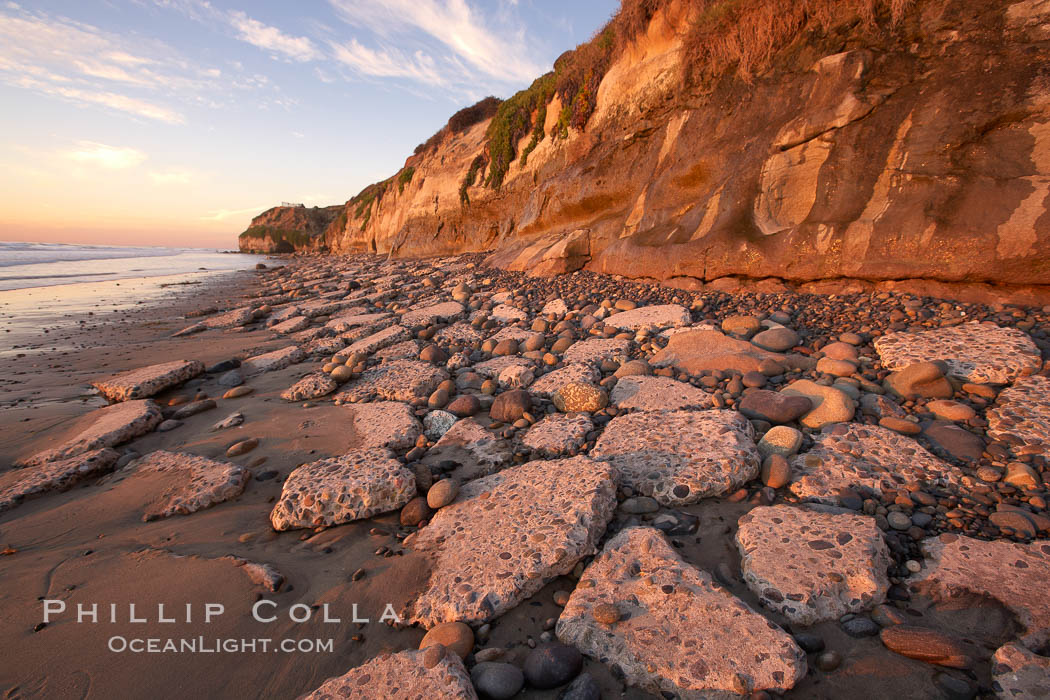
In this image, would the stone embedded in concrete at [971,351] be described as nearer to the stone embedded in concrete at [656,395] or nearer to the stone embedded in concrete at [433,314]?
the stone embedded in concrete at [656,395]

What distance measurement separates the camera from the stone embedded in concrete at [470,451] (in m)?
2.23

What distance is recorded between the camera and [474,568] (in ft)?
5.03

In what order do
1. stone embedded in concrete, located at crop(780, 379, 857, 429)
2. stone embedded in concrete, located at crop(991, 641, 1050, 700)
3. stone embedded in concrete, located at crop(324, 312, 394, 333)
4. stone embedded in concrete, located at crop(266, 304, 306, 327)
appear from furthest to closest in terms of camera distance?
stone embedded in concrete, located at crop(266, 304, 306, 327), stone embedded in concrete, located at crop(324, 312, 394, 333), stone embedded in concrete, located at crop(780, 379, 857, 429), stone embedded in concrete, located at crop(991, 641, 1050, 700)

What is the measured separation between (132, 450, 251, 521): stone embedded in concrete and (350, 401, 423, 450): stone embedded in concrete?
0.64m

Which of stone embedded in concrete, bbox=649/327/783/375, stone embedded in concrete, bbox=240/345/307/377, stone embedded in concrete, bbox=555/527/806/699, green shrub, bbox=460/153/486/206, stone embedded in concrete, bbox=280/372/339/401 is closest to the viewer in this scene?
stone embedded in concrete, bbox=555/527/806/699

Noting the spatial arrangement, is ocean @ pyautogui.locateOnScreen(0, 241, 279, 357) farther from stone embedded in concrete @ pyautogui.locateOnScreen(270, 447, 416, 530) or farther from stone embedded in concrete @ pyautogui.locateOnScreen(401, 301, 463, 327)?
stone embedded in concrete @ pyautogui.locateOnScreen(270, 447, 416, 530)

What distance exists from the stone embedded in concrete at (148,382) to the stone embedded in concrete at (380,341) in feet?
4.54

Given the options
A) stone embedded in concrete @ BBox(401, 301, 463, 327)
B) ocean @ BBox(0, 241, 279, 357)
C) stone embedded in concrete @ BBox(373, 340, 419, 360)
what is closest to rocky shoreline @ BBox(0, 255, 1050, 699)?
stone embedded in concrete @ BBox(373, 340, 419, 360)

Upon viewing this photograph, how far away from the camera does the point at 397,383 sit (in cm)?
326

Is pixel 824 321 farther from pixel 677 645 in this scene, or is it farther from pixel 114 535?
pixel 114 535

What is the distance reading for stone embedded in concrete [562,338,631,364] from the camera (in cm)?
339

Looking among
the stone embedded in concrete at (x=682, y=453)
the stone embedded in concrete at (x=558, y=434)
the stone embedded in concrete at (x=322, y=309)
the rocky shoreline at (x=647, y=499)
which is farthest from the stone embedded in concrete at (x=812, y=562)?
the stone embedded in concrete at (x=322, y=309)

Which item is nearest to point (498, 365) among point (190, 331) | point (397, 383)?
point (397, 383)

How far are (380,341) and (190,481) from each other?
2227 mm
